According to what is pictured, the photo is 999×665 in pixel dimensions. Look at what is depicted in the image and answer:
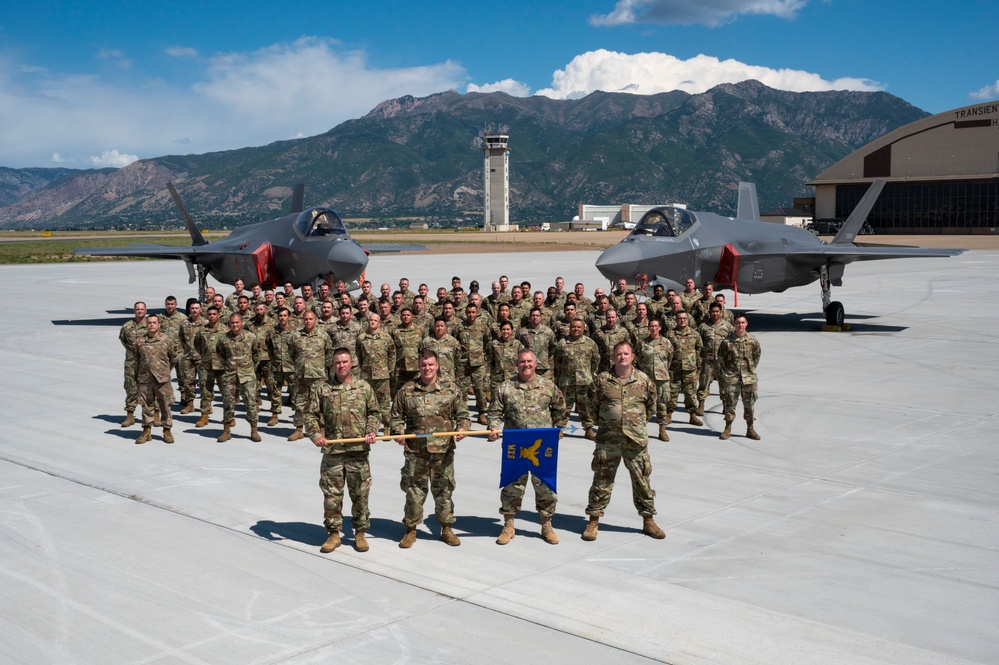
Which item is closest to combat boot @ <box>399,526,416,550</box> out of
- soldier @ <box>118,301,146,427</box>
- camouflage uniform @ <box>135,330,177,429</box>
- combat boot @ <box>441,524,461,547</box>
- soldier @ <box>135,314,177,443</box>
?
combat boot @ <box>441,524,461,547</box>

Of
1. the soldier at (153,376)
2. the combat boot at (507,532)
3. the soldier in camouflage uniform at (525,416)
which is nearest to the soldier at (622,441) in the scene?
the soldier in camouflage uniform at (525,416)

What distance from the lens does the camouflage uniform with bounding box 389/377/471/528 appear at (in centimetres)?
752

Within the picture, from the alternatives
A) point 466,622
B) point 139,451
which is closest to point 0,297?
point 139,451

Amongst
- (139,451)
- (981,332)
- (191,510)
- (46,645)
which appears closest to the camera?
(46,645)

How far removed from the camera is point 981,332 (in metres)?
20.7

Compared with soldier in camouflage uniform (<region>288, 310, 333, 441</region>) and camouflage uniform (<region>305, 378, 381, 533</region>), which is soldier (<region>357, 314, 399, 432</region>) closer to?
soldier in camouflage uniform (<region>288, 310, 333, 441</region>)

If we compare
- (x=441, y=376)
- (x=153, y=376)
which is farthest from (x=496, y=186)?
(x=441, y=376)

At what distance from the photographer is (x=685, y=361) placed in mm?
12117

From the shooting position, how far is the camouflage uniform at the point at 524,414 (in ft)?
25.1

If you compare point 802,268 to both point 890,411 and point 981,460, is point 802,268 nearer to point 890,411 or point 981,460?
point 890,411

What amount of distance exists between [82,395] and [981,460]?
1296cm

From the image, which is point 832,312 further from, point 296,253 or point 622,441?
point 622,441

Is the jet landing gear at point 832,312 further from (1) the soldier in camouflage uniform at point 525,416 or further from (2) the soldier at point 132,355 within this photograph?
(2) the soldier at point 132,355

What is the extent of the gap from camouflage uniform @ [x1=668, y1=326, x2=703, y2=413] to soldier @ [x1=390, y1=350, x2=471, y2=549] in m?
5.15
